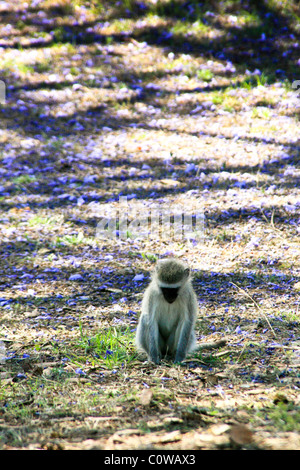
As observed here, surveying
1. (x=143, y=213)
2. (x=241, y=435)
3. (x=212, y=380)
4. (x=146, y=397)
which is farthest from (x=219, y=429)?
(x=143, y=213)

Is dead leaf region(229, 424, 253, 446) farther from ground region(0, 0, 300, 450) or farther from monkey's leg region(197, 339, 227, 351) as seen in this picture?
monkey's leg region(197, 339, 227, 351)

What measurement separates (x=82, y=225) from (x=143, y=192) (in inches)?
61.8

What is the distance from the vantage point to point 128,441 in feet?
10.8

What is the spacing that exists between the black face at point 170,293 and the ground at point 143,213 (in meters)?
0.59

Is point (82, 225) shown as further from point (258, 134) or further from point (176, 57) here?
point (176, 57)

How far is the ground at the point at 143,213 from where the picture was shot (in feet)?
13.2

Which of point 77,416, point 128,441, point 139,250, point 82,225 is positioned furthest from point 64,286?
point 128,441

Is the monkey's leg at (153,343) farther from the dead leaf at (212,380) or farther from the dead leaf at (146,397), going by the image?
the dead leaf at (146,397)

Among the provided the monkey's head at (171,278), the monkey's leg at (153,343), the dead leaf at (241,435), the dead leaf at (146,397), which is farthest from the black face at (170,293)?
the dead leaf at (241,435)

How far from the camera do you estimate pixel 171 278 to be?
4973mm

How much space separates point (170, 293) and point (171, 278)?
0.48 ft

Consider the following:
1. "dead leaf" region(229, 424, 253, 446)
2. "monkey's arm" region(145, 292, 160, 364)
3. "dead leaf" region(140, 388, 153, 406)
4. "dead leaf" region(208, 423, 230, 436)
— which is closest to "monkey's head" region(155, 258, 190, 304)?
"monkey's arm" region(145, 292, 160, 364)

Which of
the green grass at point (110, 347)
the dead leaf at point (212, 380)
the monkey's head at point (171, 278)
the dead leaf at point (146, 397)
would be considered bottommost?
the green grass at point (110, 347)

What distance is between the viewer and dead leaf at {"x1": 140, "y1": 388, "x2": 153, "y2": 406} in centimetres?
404
